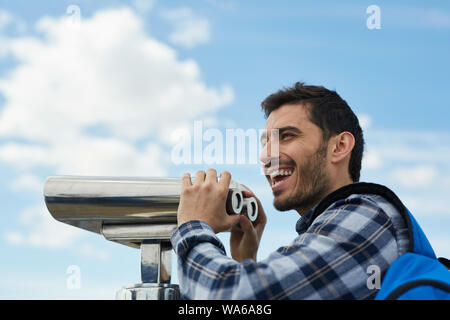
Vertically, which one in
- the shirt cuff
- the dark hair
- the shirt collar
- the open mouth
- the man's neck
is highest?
the dark hair

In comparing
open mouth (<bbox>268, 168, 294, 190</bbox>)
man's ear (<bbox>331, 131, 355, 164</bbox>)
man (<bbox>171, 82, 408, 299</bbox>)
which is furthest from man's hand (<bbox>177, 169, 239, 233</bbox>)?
man's ear (<bbox>331, 131, 355, 164</bbox>)

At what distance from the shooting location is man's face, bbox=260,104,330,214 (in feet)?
5.88

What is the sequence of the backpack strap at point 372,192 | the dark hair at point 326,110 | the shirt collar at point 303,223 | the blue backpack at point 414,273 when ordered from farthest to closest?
the dark hair at point 326,110
the shirt collar at point 303,223
the backpack strap at point 372,192
the blue backpack at point 414,273

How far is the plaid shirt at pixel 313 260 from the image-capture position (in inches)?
44.8

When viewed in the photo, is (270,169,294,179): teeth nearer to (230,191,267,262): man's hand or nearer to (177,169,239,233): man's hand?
(230,191,267,262): man's hand

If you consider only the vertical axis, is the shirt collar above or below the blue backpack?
above

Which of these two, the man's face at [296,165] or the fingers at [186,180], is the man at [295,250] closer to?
the fingers at [186,180]

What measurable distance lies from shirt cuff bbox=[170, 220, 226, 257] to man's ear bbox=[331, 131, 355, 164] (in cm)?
76

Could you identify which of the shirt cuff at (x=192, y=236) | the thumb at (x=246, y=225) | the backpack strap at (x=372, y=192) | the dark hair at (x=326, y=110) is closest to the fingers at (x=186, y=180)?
the shirt cuff at (x=192, y=236)

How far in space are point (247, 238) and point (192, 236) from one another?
51 centimetres

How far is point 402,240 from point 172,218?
0.63m

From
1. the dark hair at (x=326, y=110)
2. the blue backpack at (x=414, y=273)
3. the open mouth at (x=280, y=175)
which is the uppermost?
the dark hair at (x=326, y=110)

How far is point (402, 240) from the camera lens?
126 centimetres

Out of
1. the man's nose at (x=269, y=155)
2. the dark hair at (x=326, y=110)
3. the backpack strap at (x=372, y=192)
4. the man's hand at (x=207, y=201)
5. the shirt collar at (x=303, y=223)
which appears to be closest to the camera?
the backpack strap at (x=372, y=192)
